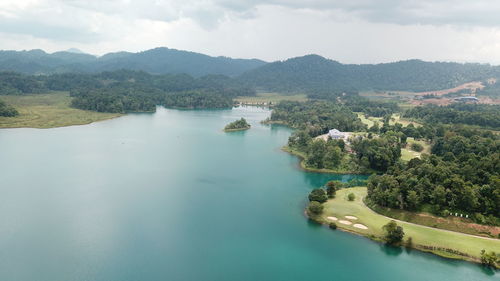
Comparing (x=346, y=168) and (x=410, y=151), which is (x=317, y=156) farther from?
(x=410, y=151)

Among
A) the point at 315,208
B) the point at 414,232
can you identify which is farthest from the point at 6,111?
the point at 414,232

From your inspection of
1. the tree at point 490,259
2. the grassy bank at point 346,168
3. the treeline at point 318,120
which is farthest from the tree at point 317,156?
the tree at point 490,259

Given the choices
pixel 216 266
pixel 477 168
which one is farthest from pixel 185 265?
pixel 477 168

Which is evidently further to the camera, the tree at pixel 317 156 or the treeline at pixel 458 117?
the treeline at pixel 458 117

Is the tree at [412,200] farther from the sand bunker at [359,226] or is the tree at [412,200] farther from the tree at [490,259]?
the tree at [490,259]

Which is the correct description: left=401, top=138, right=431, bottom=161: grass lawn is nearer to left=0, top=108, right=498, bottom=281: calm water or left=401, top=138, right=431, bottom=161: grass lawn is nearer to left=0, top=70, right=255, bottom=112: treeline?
left=0, top=108, right=498, bottom=281: calm water

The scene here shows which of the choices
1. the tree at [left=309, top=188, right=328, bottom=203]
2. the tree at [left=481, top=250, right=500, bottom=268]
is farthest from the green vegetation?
the tree at [left=481, top=250, right=500, bottom=268]

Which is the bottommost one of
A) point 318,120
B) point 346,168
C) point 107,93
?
point 346,168
